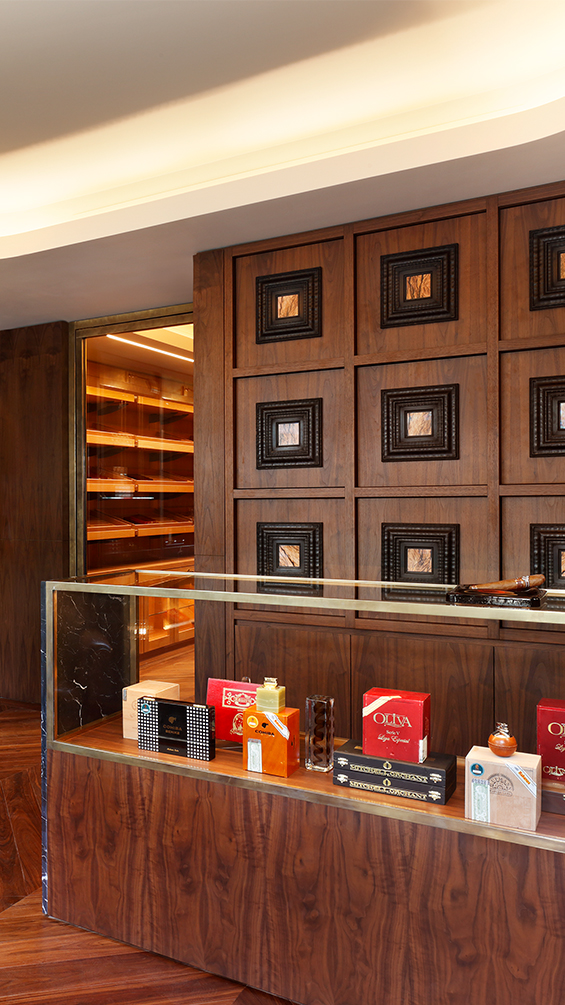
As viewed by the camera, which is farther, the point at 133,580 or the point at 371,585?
the point at 133,580

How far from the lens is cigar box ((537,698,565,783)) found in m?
1.51

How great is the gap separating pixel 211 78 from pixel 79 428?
2.62 metres

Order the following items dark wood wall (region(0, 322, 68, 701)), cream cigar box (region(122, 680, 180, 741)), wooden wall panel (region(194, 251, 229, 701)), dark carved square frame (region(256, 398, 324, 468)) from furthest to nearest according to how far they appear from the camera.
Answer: dark wood wall (region(0, 322, 68, 701)) < wooden wall panel (region(194, 251, 229, 701)) < dark carved square frame (region(256, 398, 324, 468)) < cream cigar box (region(122, 680, 180, 741))

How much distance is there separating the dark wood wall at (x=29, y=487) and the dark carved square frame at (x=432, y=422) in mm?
2521

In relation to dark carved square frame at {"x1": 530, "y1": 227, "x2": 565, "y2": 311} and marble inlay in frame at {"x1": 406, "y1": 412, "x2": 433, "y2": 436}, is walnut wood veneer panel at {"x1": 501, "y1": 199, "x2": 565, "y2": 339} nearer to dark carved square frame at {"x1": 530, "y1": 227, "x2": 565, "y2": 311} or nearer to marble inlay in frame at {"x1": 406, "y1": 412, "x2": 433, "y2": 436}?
dark carved square frame at {"x1": 530, "y1": 227, "x2": 565, "y2": 311}

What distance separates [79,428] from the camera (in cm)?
451

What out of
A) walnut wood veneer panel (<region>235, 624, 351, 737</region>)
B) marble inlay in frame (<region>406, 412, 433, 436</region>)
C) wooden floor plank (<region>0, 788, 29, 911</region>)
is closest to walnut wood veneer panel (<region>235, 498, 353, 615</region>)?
walnut wood veneer panel (<region>235, 624, 351, 737</region>)

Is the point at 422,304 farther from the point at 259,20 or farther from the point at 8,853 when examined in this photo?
the point at 8,853

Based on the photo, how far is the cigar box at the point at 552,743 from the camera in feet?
4.96

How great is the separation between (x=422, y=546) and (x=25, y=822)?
2111 millimetres

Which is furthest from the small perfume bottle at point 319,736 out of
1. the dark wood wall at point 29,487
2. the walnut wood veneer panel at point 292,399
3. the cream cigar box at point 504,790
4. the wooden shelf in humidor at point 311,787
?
the dark wood wall at point 29,487

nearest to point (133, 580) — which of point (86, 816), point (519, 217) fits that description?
point (86, 816)

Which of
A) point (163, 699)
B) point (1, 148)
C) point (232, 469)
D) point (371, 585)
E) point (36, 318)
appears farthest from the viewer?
point (36, 318)

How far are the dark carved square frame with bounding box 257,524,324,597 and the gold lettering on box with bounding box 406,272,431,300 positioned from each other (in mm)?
1047
